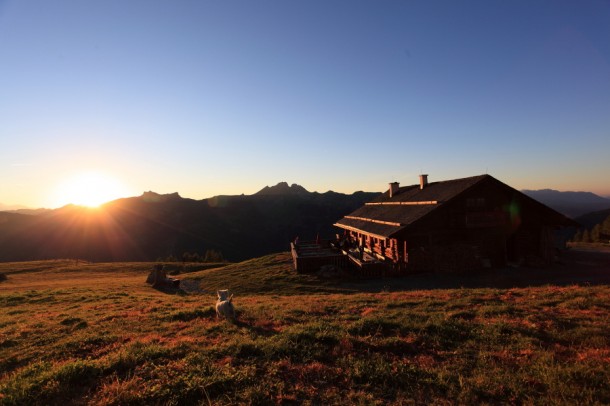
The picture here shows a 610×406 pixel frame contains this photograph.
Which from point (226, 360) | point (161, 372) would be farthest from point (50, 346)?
point (226, 360)

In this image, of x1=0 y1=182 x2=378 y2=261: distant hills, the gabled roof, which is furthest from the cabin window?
x1=0 y1=182 x2=378 y2=261: distant hills

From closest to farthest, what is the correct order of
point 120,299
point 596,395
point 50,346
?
point 596,395 → point 50,346 → point 120,299

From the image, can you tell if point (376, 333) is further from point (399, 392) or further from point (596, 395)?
point (596, 395)

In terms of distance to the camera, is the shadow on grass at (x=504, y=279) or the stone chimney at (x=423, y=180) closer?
the shadow on grass at (x=504, y=279)

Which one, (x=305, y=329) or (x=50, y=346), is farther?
(x=50, y=346)

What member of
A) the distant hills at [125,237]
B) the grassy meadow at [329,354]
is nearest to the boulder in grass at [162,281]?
the grassy meadow at [329,354]

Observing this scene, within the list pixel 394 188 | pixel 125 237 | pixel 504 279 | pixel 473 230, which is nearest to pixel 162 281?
pixel 473 230

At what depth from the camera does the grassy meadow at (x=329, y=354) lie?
19.9 feet

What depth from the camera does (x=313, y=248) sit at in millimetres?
40375

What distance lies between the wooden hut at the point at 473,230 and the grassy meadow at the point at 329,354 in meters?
12.4

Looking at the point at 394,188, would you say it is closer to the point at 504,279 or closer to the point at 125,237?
the point at 504,279

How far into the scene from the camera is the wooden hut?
2712 centimetres

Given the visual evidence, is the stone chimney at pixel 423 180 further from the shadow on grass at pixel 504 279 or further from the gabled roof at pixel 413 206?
the shadow on grass at pixel 504 279

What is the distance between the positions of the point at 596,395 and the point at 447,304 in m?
7.79
